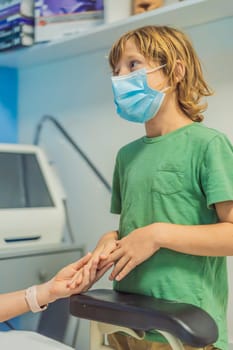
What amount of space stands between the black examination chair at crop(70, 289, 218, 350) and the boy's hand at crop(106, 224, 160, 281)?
5 centimetres

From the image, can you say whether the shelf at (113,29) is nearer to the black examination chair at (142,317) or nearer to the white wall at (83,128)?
the white wall at (83,128)

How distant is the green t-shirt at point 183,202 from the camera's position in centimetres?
102

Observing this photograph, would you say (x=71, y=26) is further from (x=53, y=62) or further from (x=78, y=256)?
(x=78, y=256)

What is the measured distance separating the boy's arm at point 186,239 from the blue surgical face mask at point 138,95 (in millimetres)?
262

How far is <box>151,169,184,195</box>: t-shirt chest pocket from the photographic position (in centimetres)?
106

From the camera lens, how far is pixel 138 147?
119 cm

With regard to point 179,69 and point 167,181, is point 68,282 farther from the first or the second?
point 179,69

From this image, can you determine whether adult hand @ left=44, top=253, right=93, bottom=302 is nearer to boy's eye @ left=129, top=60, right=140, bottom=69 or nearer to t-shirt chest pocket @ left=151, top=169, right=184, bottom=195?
t-shirt chest pocket @ left=151, top=169, right=184, bottom=195

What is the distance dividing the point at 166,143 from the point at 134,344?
44 cm

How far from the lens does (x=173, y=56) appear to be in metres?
1.12

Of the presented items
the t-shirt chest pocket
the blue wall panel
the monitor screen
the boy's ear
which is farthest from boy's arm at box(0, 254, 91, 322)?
the blue wall panel

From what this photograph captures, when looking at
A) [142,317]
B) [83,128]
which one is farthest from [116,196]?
[83,128]

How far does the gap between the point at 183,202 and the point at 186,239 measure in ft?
0.33

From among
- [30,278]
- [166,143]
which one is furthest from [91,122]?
[166,143]
